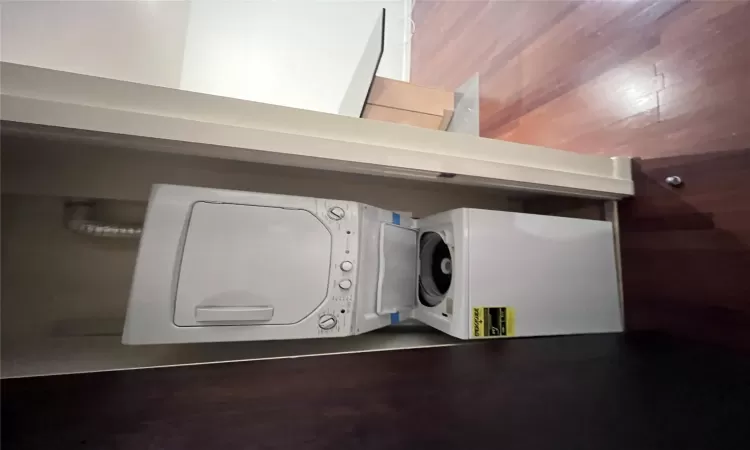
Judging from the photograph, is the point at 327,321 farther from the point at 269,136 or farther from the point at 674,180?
the point at 674,180

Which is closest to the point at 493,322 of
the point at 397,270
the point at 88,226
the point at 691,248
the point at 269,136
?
the point at 397,270

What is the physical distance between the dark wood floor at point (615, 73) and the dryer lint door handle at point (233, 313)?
1241 mm

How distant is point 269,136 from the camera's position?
906mm

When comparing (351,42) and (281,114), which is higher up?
(351,42)

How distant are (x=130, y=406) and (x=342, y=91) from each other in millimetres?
1938

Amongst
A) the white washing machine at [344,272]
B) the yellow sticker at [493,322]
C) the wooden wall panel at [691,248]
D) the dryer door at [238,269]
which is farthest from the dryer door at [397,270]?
the wooden wall panel at [691,248]

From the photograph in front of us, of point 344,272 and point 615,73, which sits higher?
point 615,73

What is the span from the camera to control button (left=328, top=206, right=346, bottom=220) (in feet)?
3.25

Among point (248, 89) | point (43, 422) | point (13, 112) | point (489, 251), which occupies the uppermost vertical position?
point (248, 89)

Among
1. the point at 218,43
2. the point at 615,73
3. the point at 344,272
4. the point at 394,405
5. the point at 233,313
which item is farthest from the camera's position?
the point at 218,43

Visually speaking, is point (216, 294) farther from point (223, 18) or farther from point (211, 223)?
point (223, 18)

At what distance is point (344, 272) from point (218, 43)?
1635 mm

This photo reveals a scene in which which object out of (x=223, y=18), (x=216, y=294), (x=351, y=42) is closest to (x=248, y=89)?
(x=223, y=18)

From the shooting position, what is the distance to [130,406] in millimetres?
598
